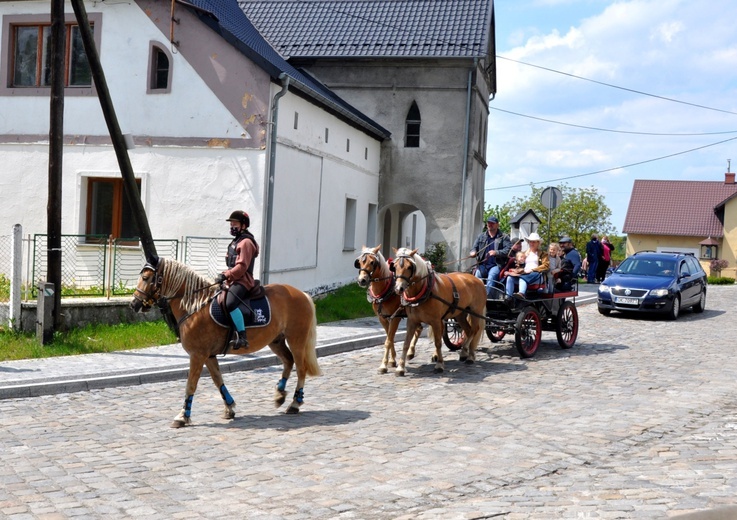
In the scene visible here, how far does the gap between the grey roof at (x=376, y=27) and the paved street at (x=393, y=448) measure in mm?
16682

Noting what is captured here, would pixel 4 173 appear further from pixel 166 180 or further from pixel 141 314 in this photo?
pixel 141 314

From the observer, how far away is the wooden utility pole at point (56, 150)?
42.6 ft

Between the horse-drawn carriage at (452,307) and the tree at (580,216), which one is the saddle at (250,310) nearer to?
the horse-drawn carriage at (452,307)

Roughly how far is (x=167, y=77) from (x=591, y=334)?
10.1 m

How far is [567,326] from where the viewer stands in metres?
14.9

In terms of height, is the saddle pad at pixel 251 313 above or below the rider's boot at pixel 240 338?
above

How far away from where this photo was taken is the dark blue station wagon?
2023 cm

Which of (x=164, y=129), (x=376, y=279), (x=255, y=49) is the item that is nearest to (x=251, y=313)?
(x=376, y=279)

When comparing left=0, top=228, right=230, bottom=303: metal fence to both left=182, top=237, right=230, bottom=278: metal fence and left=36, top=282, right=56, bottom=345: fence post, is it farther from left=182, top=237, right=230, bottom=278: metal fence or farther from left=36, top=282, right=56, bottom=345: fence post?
left=36, top=282, right=56, bottom=345: fence post

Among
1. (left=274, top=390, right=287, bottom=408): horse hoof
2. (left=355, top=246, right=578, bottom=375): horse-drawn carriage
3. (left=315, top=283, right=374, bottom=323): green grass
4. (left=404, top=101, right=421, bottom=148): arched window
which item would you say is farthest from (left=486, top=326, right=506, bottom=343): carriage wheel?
(left=404, top=101, right=421, bottom=148): arched window

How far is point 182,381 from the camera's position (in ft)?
37.2

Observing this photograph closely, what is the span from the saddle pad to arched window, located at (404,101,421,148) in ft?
61.5

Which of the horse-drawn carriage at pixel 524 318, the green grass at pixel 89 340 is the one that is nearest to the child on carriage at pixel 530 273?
the horse-drawn carriage at pixel 524 318

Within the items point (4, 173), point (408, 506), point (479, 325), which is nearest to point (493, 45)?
point (4, 173)
